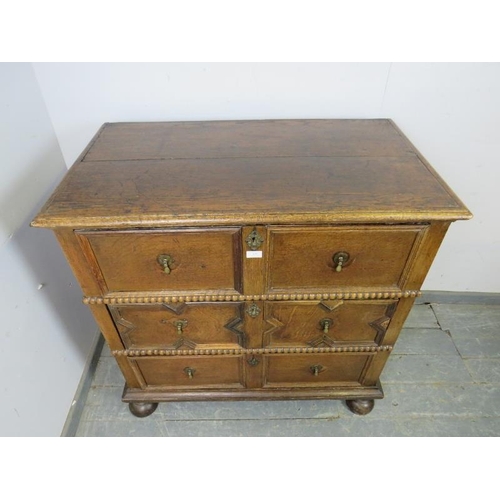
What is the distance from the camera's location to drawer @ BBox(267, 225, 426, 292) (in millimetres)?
912

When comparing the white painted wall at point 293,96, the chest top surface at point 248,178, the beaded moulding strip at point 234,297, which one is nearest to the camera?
the chest top surface at point 248,178

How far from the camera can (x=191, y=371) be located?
129cm

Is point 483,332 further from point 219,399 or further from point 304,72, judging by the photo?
point 304,72

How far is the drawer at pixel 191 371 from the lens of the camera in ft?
4.13

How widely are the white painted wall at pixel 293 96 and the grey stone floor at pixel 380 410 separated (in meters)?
0.88

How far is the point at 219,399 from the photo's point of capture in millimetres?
1381

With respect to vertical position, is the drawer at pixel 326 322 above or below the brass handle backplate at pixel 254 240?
below

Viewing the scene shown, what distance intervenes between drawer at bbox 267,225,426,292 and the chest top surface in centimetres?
6

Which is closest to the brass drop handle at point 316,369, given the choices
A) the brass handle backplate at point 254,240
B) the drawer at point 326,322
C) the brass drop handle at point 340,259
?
the drawer at point 326,322

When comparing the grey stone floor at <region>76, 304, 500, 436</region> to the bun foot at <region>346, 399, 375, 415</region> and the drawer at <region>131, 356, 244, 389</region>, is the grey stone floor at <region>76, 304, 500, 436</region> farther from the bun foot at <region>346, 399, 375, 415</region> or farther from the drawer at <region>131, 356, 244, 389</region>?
the drawer at <region>131, 356, 244, 389</region>

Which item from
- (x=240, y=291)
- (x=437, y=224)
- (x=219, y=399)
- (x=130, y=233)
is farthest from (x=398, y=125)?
(x=219, y=399)

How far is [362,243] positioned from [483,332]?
1.21m

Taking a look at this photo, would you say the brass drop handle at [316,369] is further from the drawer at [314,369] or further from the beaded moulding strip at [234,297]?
the beaded moulding strip at [234,297]

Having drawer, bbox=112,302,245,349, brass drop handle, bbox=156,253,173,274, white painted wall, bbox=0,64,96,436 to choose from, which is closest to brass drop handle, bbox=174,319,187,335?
drawer, bbox=112,302,245,349
